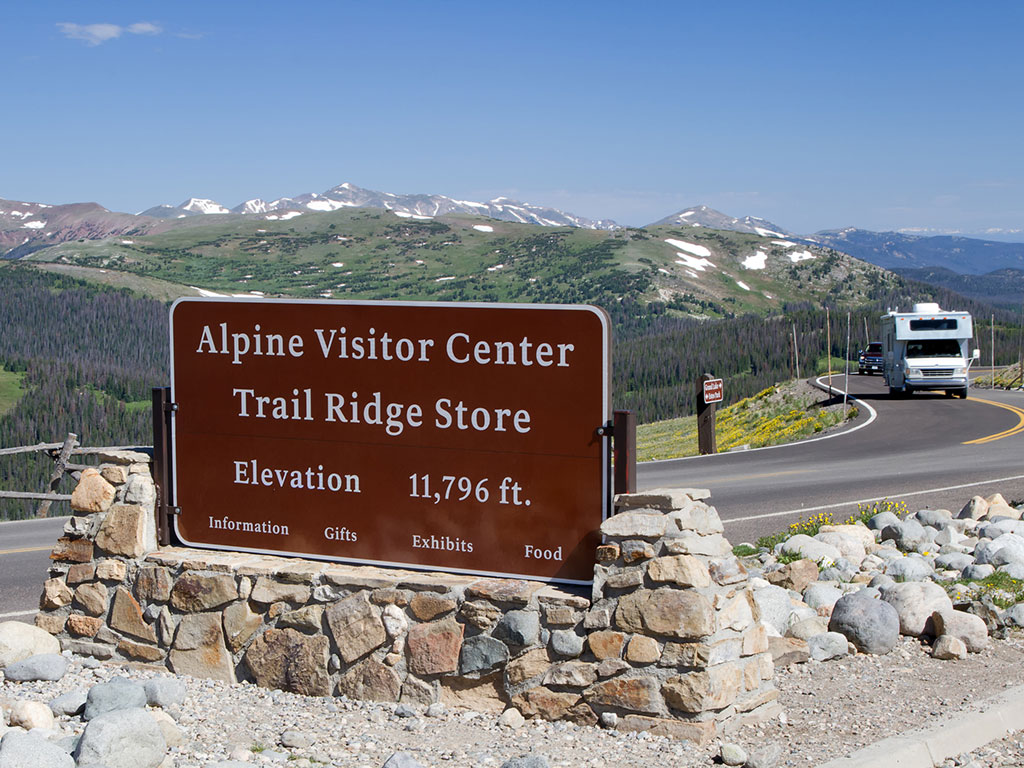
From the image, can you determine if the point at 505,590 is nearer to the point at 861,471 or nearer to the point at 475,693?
the point at 475,693

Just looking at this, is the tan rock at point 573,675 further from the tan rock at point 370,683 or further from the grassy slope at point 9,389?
the grassy slope at point 9,389

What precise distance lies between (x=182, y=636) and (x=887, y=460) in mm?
16329

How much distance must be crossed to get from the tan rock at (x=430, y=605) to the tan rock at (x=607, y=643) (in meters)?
0.83

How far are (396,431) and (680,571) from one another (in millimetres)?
1940

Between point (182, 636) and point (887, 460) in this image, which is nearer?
point (182, 636)

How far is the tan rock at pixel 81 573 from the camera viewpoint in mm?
6598

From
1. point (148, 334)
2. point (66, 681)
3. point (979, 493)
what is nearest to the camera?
point (66, 681)

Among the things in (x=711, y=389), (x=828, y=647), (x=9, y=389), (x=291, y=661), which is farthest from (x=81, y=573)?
(x=9, y=389)

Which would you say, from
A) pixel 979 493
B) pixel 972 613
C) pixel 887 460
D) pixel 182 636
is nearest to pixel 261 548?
pixel 182 636

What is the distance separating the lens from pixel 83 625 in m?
6.62

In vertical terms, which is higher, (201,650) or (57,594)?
(57,594)

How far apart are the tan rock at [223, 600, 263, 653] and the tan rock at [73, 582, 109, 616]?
0.98m

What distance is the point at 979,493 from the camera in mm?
15016

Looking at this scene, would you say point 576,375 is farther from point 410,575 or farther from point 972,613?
point 972,613
